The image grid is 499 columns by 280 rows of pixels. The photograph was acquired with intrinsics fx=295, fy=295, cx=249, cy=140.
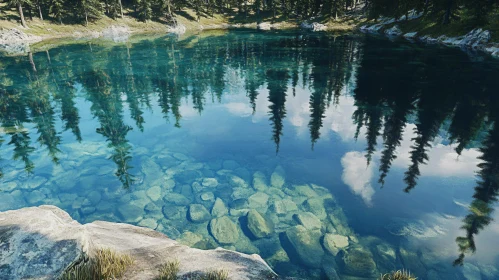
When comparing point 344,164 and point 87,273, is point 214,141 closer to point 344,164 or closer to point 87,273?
point 344,164

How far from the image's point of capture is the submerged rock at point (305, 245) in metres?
15.4

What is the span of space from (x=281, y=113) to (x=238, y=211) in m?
19.4

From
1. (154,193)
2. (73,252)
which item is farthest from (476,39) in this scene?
(73,252)

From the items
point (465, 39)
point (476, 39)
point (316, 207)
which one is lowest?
point (316, 207)

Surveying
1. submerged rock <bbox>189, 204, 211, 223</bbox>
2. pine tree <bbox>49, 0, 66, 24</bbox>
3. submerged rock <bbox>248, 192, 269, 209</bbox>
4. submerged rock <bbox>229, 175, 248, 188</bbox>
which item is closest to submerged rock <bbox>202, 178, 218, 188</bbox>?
submerged rock <bbox>229, 175, 248, 188</bbox>

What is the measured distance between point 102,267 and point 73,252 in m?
0.98

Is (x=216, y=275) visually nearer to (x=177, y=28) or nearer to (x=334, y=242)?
(x=334, y=242)

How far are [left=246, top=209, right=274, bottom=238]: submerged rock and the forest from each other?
3192 inches

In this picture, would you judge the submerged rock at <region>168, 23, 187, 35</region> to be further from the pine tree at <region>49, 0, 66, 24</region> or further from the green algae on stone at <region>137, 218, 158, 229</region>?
the green algae on stone at <region>137, 218, 158, 229</region>

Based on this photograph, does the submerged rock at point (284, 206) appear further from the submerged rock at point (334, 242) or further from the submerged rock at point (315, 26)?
the submerged rock at point (315, 26)

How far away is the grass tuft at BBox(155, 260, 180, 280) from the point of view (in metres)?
9.66

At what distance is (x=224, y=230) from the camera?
17.5 meters

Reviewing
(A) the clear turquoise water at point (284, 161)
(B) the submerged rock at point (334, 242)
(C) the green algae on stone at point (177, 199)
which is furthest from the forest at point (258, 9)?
(C) the green algae on stone at point (177, 199)

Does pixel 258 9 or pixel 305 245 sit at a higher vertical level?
pixel 258 9
